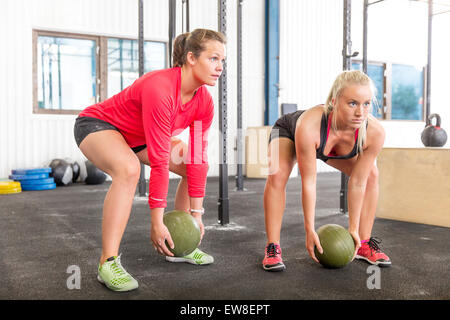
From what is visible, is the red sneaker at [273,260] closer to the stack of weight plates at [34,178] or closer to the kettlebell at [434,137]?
the kettlebell at [434,137]

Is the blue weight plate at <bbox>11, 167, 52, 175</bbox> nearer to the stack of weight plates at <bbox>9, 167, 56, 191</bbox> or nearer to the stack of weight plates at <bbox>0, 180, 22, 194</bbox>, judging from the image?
the stack of weight plates at <bbox>9, 167, 56, 191</bbox>

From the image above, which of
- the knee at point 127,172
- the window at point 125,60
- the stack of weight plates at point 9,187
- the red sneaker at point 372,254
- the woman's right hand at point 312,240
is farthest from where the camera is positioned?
the window at point 125,60

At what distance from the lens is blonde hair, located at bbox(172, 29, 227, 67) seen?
4.94 ft

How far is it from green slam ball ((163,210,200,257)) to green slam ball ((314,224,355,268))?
0.53 metres

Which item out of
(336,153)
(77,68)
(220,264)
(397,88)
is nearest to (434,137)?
(336,153)

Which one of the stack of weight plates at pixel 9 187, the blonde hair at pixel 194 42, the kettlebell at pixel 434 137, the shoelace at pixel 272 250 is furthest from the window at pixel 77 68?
the shoelace at pixel 272 250

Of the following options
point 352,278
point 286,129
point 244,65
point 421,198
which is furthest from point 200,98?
point 244,65

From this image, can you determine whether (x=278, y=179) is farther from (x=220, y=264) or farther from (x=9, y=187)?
(x=9, y=187)

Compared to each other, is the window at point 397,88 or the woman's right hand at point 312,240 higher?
the window at point 397,88

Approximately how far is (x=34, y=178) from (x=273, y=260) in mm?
3799

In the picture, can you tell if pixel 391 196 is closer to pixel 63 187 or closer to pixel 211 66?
pixel 211 66

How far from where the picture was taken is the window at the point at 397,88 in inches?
303

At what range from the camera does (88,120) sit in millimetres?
1630

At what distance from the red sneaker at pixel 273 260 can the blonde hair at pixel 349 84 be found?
0.57 metres
